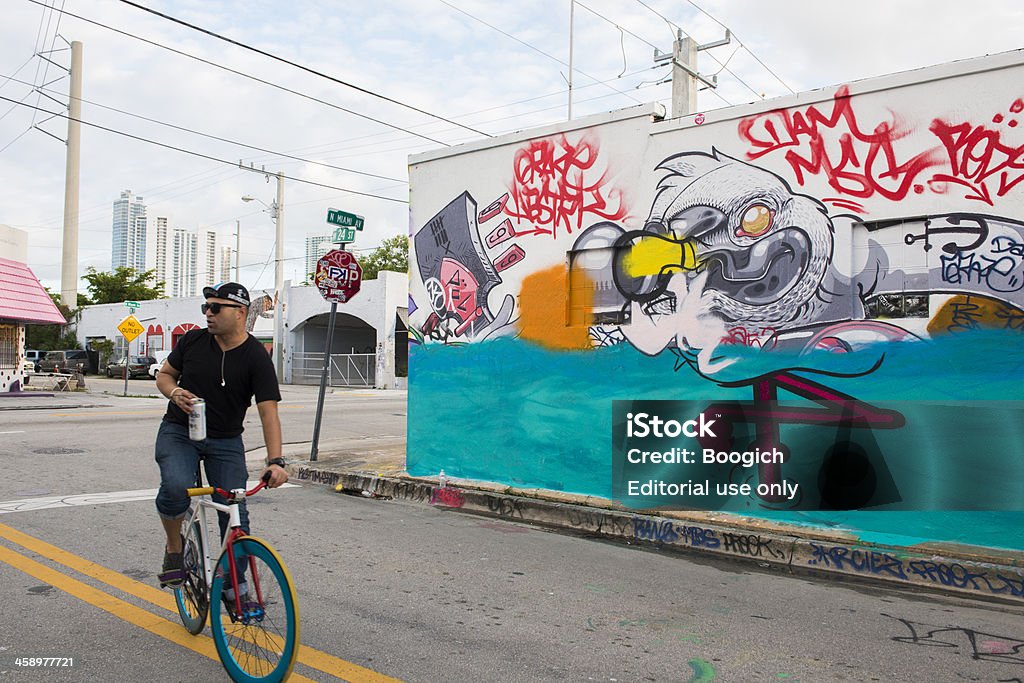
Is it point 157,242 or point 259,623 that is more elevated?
point 157,242

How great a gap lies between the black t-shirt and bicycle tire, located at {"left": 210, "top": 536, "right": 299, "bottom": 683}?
32.8 inches

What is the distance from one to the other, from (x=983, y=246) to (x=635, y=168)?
126 inches

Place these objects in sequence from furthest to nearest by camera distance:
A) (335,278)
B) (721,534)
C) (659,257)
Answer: (335,278) < (659,257) < (721,534)

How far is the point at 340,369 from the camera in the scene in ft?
136

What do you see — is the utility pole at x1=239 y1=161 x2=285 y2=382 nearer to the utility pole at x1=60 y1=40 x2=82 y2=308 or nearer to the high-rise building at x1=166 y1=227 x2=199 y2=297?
the utility pole at x1=60 y1=40 x2=82 y2=308

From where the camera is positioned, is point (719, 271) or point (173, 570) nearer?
point (173, 570)

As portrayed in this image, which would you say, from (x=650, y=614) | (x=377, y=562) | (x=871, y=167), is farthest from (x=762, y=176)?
(x=377, y=562)

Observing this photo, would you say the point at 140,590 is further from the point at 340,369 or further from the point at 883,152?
the point at 340,369

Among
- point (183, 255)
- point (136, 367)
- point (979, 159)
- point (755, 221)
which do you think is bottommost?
point (136, 367)

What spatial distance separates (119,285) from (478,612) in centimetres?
6588

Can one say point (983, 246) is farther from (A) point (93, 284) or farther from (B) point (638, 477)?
(A) point (93, 284)

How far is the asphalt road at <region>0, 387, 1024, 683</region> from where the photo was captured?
13.4 ft

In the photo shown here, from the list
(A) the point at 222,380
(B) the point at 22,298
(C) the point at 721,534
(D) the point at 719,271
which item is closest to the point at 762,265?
(D) the point at 719,271

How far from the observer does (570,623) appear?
4820 millimetres
